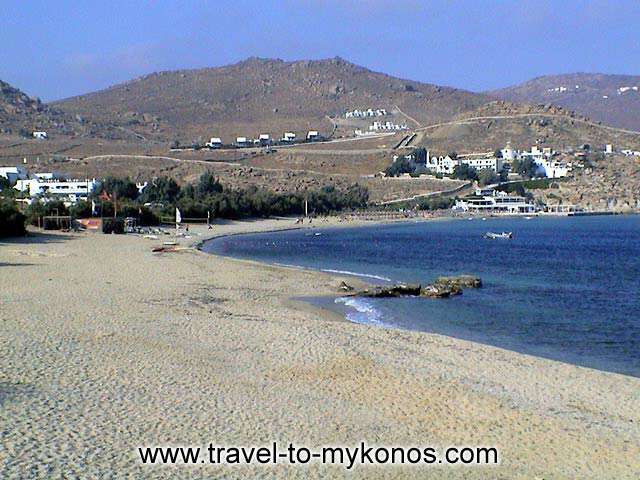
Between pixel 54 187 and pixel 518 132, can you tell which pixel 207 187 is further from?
pixel 518 132

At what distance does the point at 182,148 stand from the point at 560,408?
121 m

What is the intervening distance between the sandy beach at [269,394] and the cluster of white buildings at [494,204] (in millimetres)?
91242

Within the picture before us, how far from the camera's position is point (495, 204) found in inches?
4405

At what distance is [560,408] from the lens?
38.0 feet

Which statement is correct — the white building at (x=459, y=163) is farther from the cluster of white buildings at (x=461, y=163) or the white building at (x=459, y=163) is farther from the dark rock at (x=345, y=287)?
the dark rock at (x=345, y=287)

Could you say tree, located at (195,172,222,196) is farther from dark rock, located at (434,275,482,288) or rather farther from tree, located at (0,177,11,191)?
dark rock, located at (434,275,482,288)

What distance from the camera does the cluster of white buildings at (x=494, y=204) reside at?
10925cm

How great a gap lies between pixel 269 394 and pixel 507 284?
788 inches

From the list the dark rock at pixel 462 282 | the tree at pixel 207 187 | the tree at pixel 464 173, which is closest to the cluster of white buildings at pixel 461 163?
the tree at pixel 464 173

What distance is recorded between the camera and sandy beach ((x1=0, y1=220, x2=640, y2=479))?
8.56 meters

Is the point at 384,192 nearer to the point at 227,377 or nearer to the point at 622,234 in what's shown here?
the point at 622,234

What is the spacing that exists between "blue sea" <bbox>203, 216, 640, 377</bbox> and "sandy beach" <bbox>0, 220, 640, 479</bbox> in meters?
1.99

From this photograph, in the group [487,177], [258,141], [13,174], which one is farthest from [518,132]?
[13,174]

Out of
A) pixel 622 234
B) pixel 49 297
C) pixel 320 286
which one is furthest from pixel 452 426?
pixel 622 234
